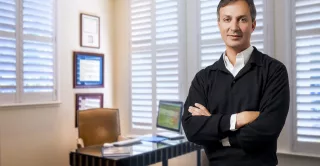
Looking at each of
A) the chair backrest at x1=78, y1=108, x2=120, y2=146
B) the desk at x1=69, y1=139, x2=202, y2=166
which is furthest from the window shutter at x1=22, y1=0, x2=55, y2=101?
the desk at x1=69, y1=139, x2=202, y2=166

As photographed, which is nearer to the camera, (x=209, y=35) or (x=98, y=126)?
(x=209, y=35)

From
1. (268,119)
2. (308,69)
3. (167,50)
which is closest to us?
(268,119)

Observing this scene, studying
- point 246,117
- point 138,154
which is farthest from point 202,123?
point 138,154

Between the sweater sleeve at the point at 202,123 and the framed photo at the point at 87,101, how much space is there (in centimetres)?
247

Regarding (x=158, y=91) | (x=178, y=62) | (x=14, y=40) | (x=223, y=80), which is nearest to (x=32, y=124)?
(x=14, y=40)

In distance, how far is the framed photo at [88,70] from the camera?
375 cm

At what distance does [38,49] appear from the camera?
10.8 feet

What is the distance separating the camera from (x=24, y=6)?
3170 mm

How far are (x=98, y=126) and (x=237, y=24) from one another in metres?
2.58

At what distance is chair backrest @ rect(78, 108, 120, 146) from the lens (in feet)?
11.3

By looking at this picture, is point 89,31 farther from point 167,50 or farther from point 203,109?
point 203,109

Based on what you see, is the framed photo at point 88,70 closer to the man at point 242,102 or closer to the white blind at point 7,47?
the white blind at point 7,47

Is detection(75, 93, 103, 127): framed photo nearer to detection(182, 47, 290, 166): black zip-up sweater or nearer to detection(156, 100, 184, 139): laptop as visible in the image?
detection(156, 100, 184, 139): laptop

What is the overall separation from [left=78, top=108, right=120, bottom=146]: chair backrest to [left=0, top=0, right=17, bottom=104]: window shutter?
2.58 feet
